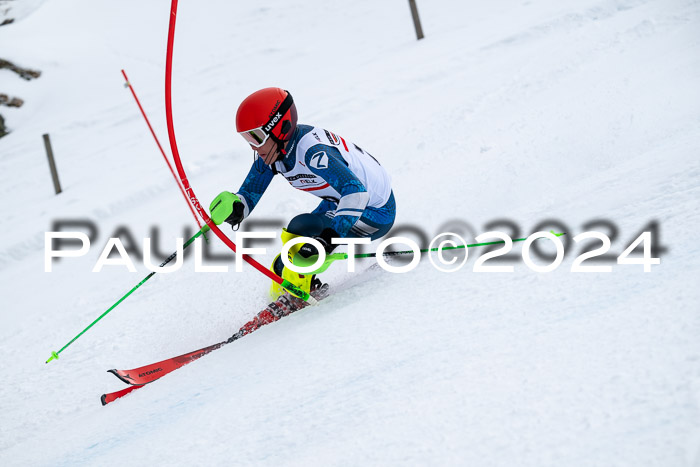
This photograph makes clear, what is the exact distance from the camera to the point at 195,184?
7.53 m

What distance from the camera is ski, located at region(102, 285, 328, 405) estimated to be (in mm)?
3172

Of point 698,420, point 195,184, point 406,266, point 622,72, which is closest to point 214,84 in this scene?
point 195,184

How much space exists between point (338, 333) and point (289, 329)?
0.46 meters

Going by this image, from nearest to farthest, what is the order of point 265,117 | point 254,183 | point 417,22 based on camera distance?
point 265,117, point 254,183, point 417,22

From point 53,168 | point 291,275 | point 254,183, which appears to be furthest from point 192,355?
point 53,168

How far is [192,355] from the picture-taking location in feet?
10.9

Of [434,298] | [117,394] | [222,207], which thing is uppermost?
[222,207]

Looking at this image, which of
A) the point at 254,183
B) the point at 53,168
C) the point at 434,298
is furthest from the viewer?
the point at 53,168

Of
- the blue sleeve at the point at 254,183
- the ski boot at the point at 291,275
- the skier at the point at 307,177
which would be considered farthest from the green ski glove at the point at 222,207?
the ski boot at the point at 291,275

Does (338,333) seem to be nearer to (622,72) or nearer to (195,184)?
(622,72)

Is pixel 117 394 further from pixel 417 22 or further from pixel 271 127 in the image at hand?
pixel 417 22

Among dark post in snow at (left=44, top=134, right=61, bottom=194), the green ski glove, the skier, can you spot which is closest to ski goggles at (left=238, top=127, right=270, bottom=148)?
the skier

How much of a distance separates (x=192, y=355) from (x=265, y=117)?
1465mm

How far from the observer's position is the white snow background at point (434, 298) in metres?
1.74
